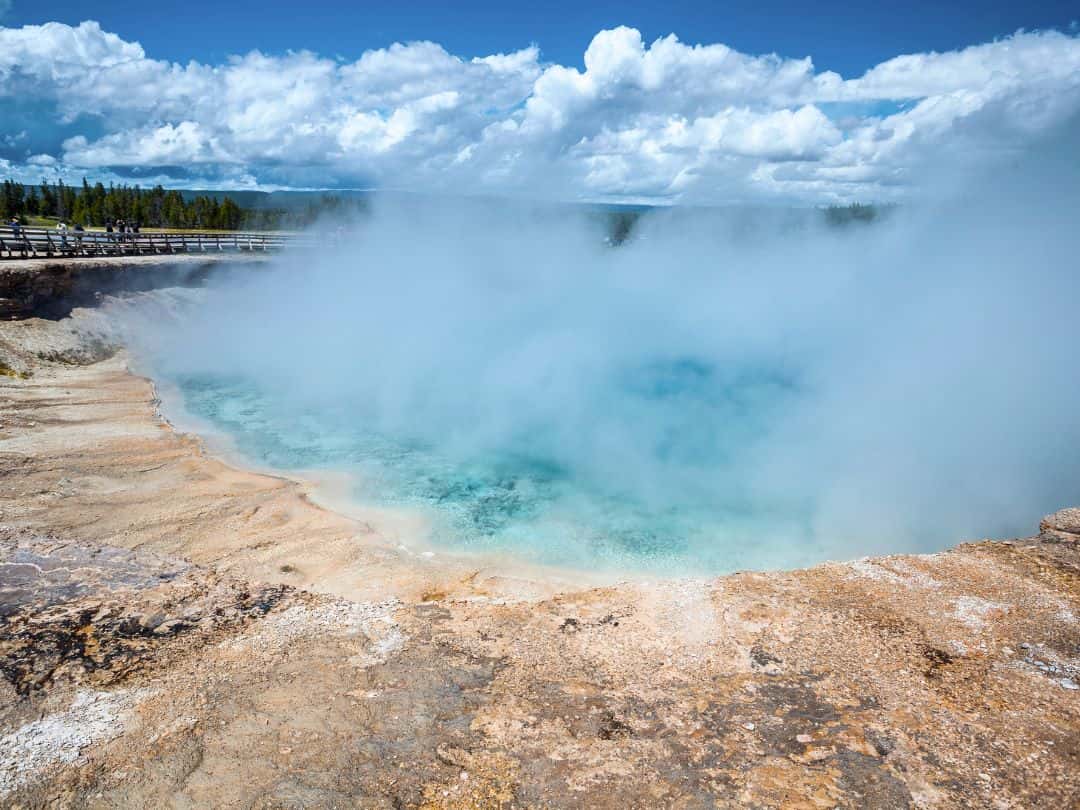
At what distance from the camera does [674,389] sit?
62.9 feet

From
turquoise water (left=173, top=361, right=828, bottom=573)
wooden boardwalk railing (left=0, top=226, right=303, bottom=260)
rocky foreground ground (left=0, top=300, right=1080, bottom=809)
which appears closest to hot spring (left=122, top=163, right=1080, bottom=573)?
turquoise water (left=173, top=361, right=828, bottom=573)

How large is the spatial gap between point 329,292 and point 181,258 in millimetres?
5634

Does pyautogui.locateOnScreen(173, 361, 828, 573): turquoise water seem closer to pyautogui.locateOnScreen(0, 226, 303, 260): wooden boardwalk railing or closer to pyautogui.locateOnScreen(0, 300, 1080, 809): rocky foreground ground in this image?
pyautogui.locateOnScreen(0, 300, 1080, 809): rocky foreground ground

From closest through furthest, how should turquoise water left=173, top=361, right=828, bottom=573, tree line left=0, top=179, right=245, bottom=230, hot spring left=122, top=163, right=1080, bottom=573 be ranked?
turquoise water left=173, top=361, right=828, bottom=573
hot spring left=122, top=163, right=1080, bottom=573
tree line left=0, top=179, right=245, bottom=230

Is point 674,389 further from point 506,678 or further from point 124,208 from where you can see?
point 124,208

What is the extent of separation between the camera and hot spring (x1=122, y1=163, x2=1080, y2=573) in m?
11.0

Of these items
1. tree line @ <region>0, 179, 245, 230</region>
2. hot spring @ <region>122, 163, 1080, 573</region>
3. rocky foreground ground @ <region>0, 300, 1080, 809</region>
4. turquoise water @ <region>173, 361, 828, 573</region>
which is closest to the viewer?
rocky foreground ground @ <region>0, 300, 1080, 809</region>

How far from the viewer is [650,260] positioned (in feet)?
121

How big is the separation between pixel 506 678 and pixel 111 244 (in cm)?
2586

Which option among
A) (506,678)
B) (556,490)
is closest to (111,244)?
(556,490)

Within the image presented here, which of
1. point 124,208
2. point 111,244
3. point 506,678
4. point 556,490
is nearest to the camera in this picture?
point 506,678

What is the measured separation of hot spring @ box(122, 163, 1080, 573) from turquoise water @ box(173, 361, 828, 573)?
2.3 inches

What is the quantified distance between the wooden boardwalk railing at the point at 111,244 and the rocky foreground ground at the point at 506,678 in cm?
1576

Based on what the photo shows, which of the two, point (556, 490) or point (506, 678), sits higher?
point (506, 678)
